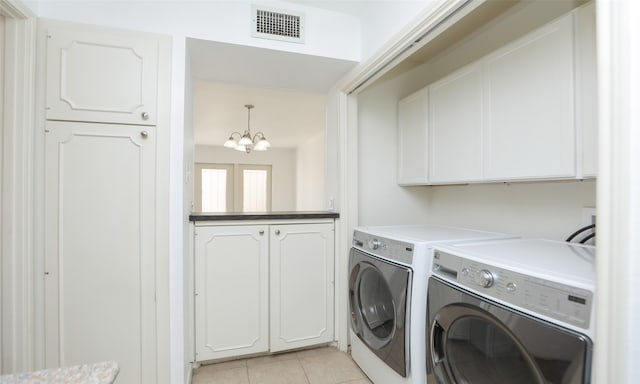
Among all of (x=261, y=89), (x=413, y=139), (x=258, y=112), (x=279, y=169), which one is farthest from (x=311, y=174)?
(x=413, y=139)

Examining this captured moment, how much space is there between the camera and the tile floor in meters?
1.88

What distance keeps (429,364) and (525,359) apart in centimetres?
45

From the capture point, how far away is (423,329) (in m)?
1.41

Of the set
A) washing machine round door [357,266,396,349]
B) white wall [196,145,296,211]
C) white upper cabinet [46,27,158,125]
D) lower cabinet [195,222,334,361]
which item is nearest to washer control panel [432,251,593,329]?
washing machine round door [357,266,396,349]

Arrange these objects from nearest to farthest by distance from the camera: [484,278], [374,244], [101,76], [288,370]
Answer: [484,278] → [101,76] → [374,244] → [288,370]

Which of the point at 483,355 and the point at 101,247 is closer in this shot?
the point at 483,355

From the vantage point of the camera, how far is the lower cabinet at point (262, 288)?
1987 millimetres

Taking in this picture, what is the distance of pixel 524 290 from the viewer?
94cm

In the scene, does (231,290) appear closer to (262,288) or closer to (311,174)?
(262,288)

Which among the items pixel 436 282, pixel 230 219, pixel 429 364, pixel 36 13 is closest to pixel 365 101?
pixel 230 219

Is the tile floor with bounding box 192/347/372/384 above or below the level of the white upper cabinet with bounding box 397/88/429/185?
below

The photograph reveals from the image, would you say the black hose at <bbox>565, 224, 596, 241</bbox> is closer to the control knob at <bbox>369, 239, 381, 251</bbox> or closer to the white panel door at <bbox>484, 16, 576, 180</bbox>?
the white panel door at <bbox>484, 16, 576, 180</bbox>

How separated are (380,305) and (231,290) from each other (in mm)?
962

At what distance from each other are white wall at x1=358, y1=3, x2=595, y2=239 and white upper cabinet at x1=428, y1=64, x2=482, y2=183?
32cm
